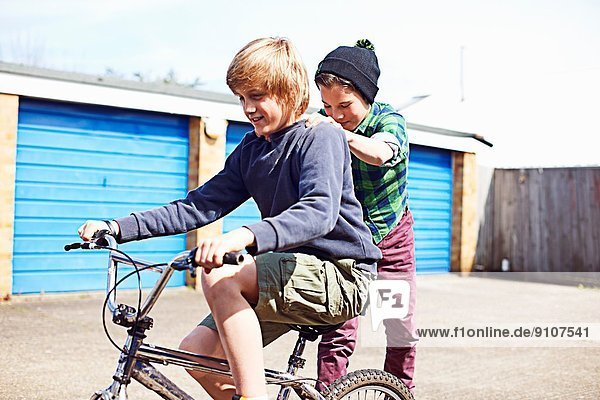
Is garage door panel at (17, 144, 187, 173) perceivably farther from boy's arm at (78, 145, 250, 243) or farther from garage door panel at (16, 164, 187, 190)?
boy's arm at (78, 145, 250, 243)

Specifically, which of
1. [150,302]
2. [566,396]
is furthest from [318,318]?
[566,396]

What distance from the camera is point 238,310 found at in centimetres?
255

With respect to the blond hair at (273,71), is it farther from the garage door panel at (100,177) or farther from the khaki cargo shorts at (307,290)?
the garage door panel at (100,177)

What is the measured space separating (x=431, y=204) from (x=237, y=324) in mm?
12601

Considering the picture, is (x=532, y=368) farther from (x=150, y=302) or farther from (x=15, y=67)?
(x=15, y=67)

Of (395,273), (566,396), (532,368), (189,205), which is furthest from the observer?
(532,368)

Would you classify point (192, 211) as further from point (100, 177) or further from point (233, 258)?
point (100, 177)

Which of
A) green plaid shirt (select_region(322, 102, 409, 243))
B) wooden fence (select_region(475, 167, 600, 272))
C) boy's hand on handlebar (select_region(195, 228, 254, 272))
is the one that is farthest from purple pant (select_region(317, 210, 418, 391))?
wooden fence (select_region(475, 167, 600, 272))

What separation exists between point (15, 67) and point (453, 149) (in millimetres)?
8401

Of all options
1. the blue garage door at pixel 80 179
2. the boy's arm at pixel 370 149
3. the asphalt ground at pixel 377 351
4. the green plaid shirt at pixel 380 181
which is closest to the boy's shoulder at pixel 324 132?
the boy's arm at pixel 370 149

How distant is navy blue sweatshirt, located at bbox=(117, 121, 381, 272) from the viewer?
257cm

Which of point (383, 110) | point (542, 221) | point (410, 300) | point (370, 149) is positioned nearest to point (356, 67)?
point (383, 110)

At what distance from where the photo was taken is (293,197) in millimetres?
2809

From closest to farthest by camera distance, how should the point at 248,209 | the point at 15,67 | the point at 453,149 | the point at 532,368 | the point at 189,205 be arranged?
the point at 189,205 < the point at 532,368 < the point at 15,67 < the point at 248,209 < the point at 453,149
